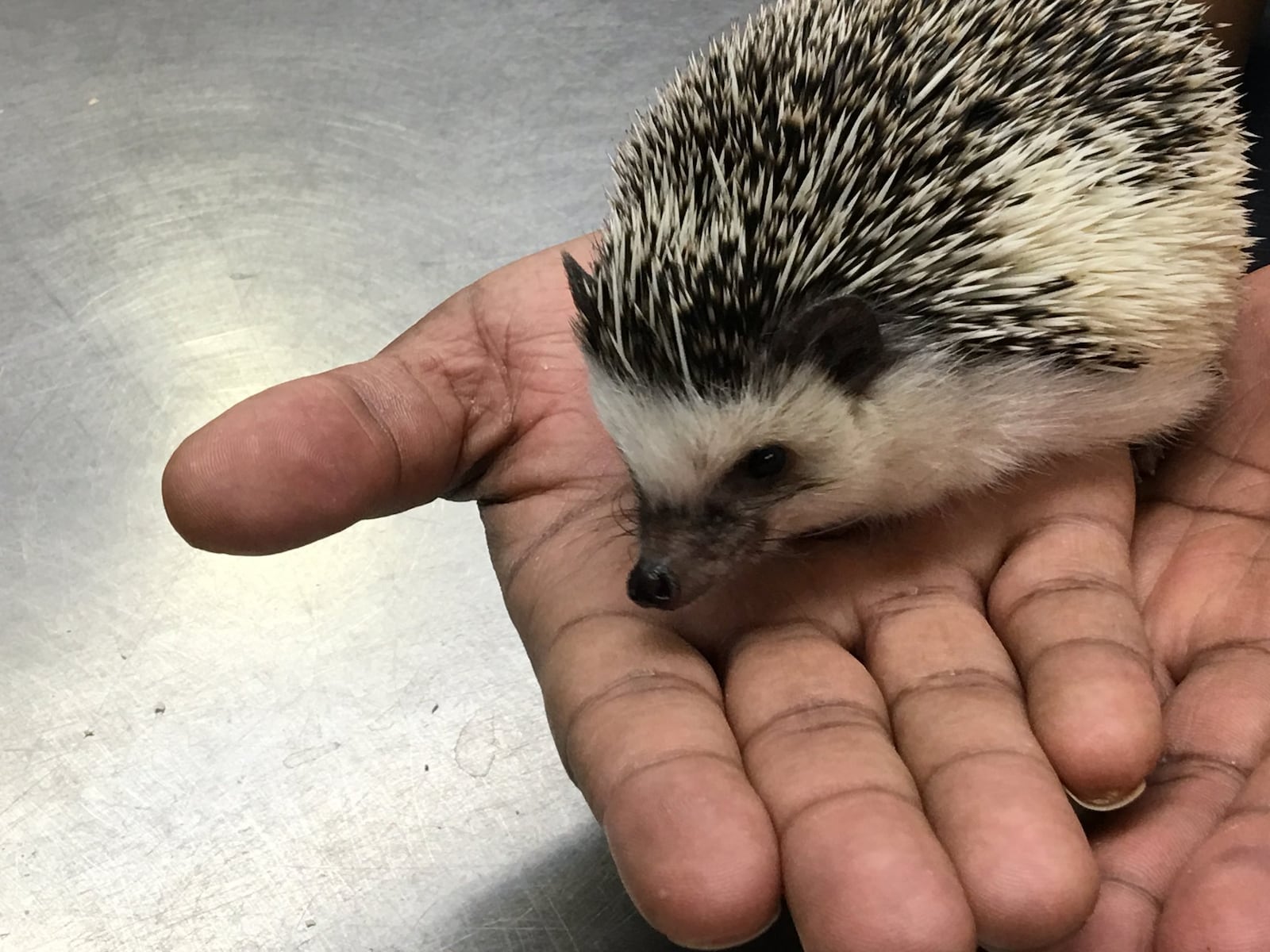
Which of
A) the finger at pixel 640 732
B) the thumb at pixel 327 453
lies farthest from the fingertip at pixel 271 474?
the finger at pixel 640 732

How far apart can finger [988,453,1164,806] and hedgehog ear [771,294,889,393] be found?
0.99 feet

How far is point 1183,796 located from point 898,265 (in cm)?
59

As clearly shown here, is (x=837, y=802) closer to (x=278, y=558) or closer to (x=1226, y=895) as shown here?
(x=1226, y=895)

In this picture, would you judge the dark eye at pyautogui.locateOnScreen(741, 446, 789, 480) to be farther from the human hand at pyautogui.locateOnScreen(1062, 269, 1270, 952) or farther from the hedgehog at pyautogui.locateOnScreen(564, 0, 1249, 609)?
the human hand at pyautogui.locateOnScreen(1062, 269, 1270, 952)

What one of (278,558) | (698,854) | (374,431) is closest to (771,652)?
(698,854)

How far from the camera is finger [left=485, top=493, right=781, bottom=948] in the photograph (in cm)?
100

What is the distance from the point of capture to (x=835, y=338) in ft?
3.97

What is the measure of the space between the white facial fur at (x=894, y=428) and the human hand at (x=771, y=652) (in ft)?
0.23

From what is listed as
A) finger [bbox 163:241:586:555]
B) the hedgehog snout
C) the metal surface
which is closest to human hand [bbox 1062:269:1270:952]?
the hedgehog snout

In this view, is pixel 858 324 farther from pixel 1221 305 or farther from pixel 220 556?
pixel 220 556

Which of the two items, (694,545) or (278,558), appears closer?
(694,545)

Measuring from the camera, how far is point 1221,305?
140 centimetres

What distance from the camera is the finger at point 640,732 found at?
1001 millimetres

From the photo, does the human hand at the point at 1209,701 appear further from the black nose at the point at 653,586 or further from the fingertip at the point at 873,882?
the black nose at the point at 653,586
